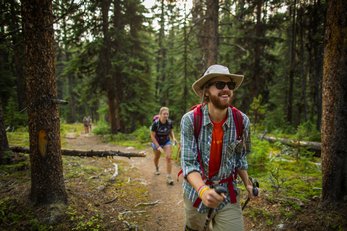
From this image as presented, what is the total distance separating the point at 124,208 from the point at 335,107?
218 inches

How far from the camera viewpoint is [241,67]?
20016 mm

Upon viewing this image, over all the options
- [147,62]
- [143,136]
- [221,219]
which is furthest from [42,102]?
[147,62]

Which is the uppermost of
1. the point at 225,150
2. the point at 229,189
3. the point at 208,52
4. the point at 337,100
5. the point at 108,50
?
the point at 108,50

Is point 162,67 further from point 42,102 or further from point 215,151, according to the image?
point 215,151

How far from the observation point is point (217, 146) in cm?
294

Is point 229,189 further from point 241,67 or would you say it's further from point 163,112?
point 241,67

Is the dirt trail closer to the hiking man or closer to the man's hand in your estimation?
the hiking man

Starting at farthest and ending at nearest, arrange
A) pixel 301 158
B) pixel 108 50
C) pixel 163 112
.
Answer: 1. pixel 108 50
2. pixel 301 158
3. pixel 163 112

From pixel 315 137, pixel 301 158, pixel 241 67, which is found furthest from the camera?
pixel 241 67

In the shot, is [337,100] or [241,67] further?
[241,67]

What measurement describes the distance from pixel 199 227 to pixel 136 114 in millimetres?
18580

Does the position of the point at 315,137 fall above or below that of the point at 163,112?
below

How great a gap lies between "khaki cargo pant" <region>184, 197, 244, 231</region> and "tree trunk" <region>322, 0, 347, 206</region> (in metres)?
3.15

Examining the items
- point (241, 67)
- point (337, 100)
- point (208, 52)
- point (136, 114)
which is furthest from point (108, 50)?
point (337, 100)
